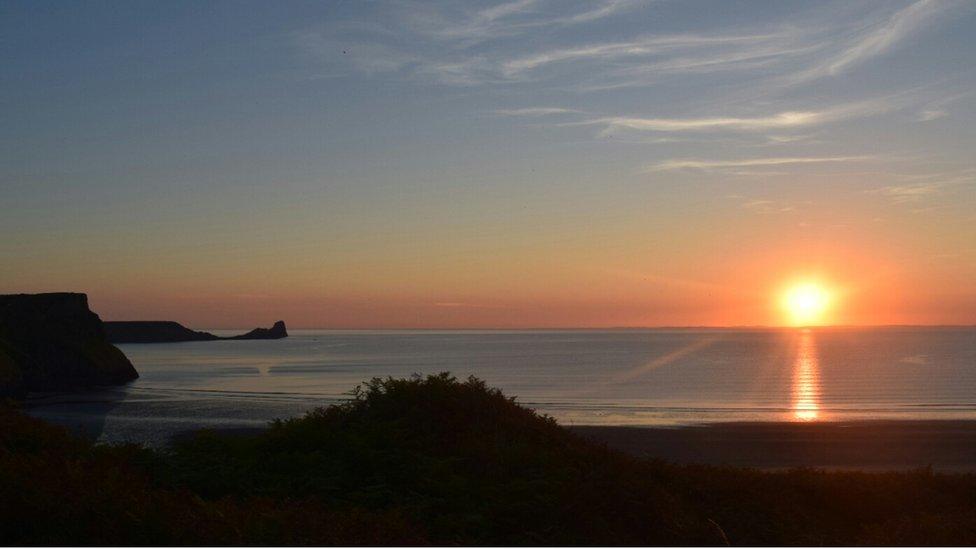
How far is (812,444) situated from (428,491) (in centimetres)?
2796

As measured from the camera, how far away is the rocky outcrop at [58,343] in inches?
3469

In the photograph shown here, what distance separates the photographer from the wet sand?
3519 cm

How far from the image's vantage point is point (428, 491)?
60.0 ft

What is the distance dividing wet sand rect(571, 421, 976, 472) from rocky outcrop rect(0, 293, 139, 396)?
64.6 metres

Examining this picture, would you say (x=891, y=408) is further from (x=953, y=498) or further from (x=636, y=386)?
(x=953, y=498)

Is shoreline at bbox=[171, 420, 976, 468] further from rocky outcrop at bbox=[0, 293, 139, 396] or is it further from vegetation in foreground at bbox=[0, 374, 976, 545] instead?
rocky outcrop at bbox=[0, 293, 139, 396]

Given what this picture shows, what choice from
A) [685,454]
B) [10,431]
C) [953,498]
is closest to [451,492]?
[10,431]

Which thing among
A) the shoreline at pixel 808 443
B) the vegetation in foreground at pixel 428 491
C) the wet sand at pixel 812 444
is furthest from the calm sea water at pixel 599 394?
the vegetation in foreground at pixel 428 491

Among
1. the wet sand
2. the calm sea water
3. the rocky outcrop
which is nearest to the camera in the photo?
the wet sand

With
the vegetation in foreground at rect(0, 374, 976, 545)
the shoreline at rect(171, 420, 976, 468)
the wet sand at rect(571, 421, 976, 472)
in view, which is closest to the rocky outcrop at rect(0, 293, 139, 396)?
the shoreline at rect(171, 420, 976, 468)

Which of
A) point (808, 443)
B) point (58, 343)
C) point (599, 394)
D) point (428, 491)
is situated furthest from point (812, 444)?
point (58, 343)

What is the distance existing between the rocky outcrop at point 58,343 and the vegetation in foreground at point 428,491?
74.0 m

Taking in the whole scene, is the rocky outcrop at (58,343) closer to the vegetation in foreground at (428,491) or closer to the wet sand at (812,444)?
the wet sand at (812,444)

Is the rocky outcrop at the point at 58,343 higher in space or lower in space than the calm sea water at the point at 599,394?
Answer: higher
